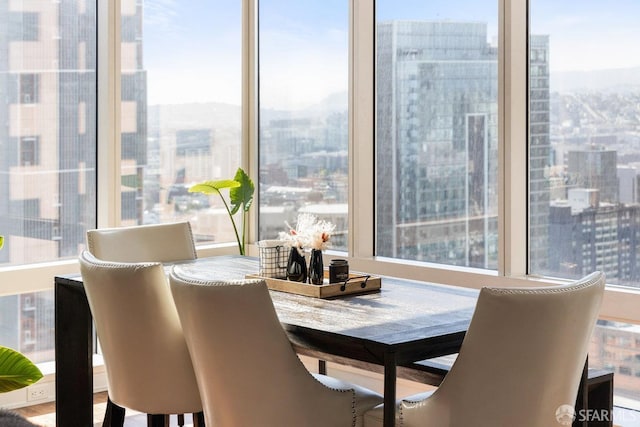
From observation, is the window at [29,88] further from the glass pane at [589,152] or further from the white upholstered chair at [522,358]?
the white upholstered chair at [522,358]

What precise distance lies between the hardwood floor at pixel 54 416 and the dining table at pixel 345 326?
0.41 m

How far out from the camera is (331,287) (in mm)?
3184

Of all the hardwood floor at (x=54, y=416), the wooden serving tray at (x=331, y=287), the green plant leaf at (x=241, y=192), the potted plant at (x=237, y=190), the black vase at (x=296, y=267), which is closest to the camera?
the wooden serving tray at (x=331, y=287)

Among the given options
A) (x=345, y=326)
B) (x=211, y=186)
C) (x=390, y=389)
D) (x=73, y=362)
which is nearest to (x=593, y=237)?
(x=345, y=326)

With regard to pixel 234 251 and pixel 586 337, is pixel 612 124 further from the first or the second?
pixel 234 251

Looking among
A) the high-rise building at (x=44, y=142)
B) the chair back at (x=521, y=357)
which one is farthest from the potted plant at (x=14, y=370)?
the high-rise building at (x=44, y=142)

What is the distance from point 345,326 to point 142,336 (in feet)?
2.74

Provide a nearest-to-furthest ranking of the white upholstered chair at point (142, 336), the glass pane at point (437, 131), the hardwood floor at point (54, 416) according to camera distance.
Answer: the white upholstered chair at point (142, 336) → the hardwood floor at point (54, 416) → the glass pane at point (437, 131)

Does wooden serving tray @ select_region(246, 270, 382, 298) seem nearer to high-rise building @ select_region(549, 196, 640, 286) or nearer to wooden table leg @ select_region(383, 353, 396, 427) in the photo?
wooden table leg @ select_region(383, 353, 396, 427)

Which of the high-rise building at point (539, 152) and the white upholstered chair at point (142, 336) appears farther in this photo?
the high-rise building at point (539, 152)

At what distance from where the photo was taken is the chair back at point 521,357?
7.43 ft

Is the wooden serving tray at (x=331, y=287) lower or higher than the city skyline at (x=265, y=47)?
lower

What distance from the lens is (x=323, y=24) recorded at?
5.36 metres

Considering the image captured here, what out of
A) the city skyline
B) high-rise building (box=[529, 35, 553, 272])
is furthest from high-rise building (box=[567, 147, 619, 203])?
the city skyline
